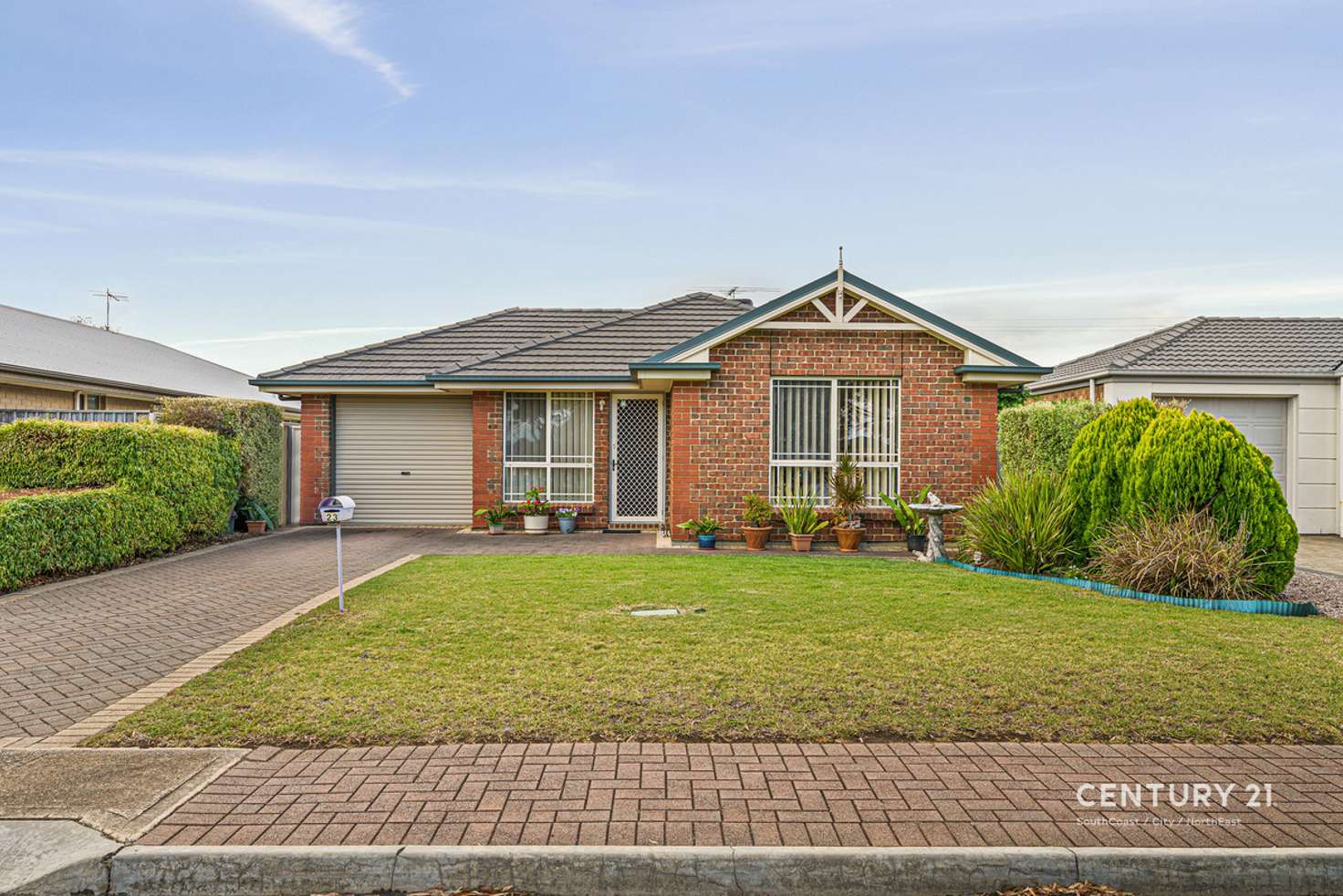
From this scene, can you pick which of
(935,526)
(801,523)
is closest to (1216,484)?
(935,526)

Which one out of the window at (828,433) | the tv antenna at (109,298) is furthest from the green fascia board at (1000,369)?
the tv antenna at (109,298)

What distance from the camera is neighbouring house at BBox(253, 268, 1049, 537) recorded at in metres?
13.0

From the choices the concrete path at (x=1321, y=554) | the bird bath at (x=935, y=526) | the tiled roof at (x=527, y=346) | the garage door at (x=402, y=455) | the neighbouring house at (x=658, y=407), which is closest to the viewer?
the concrete path at (x=1321, y=554)

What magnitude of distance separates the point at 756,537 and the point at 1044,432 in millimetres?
5179

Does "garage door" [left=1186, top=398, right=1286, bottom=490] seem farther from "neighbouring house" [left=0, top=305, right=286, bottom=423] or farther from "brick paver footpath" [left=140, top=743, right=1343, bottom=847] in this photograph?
"neighbouring house" [left=0, top=305, right=286, bottom=423]

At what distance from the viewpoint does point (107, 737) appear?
4.40 metres

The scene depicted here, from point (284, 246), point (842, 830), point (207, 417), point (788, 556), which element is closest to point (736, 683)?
point (842, 830)

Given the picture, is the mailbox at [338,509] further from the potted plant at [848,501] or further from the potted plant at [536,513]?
the potted plant at [848,501]

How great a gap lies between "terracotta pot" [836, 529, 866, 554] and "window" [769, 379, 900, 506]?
0.80m

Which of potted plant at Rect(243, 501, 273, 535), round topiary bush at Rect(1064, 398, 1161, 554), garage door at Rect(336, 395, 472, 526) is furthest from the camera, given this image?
garage door at Rect(336, 395, 472, 526)

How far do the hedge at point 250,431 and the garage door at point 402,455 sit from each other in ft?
3.87

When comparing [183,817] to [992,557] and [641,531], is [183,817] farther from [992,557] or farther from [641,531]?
[641,531]

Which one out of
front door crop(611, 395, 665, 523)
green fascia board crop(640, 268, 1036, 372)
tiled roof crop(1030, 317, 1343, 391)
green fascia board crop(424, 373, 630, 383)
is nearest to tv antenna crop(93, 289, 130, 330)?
green fascia board crop(424, 373, 630, 383)

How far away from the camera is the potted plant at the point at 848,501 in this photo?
12.6 meters
